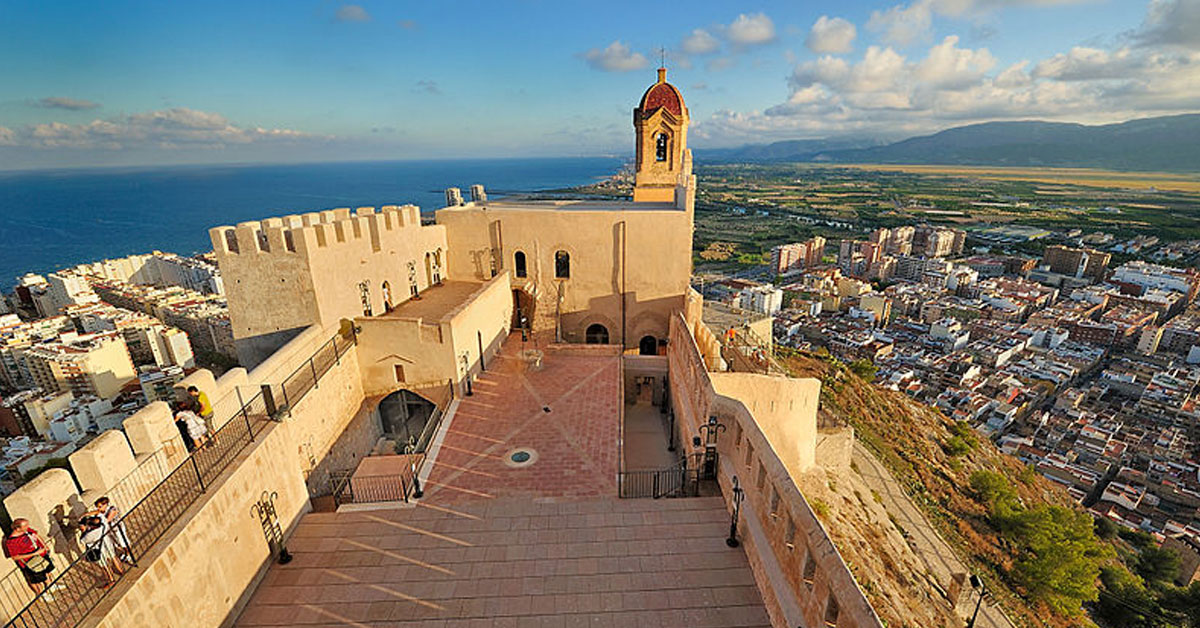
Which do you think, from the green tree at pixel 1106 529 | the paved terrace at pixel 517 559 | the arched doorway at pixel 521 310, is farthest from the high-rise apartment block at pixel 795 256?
the paved terrace at pixel 517 559

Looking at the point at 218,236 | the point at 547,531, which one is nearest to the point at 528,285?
the point at 218,236

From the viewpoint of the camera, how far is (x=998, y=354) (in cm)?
5794

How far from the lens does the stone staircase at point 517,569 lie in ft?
21.0

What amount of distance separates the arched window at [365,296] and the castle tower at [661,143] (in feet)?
40.3

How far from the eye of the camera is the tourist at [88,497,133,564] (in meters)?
5.07

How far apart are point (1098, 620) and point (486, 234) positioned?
33750 mm

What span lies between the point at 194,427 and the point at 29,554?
238 cm

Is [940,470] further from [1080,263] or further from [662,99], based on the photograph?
[1080,263]

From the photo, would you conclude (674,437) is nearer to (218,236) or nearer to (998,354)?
(218,236)

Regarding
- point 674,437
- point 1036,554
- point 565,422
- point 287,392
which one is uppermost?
point 287,392

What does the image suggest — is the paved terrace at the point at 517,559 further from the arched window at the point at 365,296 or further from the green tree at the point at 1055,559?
the green tree at the point at 1055,559

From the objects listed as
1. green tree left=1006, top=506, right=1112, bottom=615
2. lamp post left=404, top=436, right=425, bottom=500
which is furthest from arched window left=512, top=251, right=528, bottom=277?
green tree left=1006, top=506, right=1112, bottom=615

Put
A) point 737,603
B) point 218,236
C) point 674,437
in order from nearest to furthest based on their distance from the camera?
1. point 737,603
2. point 218,236
3. point 674,437

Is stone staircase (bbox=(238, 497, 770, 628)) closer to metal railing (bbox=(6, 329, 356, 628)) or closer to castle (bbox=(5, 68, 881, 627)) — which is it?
castle (bbox=(5, 68, 881, 627))
